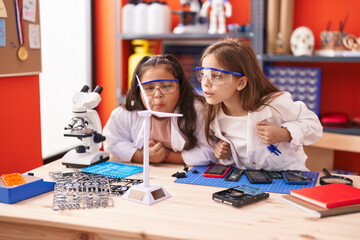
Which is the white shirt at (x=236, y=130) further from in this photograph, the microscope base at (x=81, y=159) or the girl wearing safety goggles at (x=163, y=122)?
the microscope base at (x=81, y=159)

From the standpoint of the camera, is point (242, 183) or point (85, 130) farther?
point (85, 130)

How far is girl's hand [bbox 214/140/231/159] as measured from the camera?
5.85 feet

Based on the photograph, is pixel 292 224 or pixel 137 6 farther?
pixel 137 6

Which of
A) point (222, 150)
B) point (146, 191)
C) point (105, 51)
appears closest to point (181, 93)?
Result: point (222, 150)

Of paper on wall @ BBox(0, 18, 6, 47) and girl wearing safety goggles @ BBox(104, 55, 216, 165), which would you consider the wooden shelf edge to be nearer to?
girl wearing safety goggles @ BBox(104, 55, 216, 165)

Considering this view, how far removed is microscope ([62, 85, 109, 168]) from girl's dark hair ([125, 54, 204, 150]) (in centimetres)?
20

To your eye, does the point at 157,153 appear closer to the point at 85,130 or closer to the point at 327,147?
the point at 85,130

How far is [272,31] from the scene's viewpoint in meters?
2.87

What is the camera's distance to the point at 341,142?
2.27 metres

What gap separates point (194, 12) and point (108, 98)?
3.44 feet

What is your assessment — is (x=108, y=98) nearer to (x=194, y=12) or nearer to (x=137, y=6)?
(x=137, y=6)

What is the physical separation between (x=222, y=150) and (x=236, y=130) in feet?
Result: 0.36

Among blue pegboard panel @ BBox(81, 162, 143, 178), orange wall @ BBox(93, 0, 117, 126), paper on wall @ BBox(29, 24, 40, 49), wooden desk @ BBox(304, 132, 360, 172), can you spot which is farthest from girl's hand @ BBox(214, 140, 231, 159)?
orange wall @ BBox(93, 0, 117, 126)

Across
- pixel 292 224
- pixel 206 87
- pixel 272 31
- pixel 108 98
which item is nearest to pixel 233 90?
pixel 206 87
